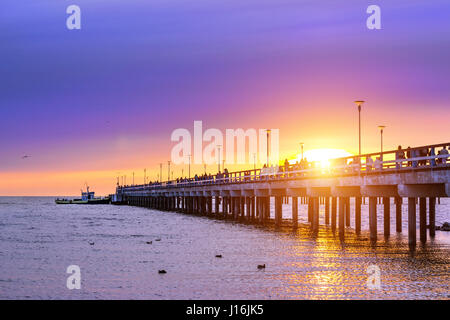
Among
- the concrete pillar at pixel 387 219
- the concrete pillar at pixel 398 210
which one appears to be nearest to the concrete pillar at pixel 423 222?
the concrete pillar at pixel 387 219

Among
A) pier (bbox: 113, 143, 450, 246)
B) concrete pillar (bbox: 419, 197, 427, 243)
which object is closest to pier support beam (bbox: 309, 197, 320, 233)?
pier (bbox: 113, 143, 450, 246)

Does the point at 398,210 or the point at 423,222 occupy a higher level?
the point at 398,210

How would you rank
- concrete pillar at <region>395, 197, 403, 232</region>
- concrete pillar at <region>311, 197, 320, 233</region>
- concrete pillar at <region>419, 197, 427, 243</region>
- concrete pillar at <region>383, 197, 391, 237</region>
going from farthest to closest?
concrete pillar at <region>311, 197, 320, 233</region>, concrete pillar at <region>395, 197, 403, 232</region>, concrete pillar at <region>383, 197, 391, 237</region>, concrete pillar at <region>419, 197, 427, 243</region>

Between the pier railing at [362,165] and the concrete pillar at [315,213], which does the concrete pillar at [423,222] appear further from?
the concrete pillar at [315,213]

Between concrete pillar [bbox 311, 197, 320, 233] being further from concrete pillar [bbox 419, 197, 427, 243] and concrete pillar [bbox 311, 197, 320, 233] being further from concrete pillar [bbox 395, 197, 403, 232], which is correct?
concrete pillar [bbox 419, 197, 427, 243]

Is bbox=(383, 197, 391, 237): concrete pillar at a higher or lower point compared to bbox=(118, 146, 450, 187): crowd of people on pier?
lower

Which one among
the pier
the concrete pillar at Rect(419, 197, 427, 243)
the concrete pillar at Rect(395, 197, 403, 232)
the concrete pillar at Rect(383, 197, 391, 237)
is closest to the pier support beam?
the pier

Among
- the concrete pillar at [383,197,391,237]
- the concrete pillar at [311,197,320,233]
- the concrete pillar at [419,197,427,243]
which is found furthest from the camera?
Result: the concrete pillar at [311,197,320,233]

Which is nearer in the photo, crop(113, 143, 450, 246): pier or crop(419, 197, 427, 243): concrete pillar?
crop(113, 143, 450, 246): pier

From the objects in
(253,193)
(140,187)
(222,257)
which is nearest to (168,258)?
(222,257)

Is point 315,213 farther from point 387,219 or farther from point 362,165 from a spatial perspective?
point 362,165

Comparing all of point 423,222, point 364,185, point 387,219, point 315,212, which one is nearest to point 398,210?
point 387,219

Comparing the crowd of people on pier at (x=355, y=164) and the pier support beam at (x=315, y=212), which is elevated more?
the crowd of people on pier at (x=355, y=164)
